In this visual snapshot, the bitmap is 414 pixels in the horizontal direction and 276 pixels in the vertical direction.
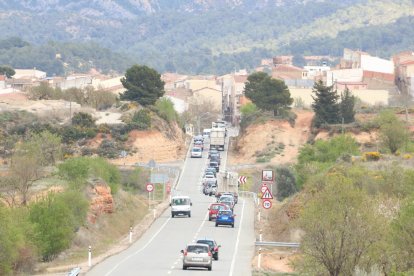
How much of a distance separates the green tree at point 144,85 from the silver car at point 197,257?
268ft

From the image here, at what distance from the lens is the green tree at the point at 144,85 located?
418 feet

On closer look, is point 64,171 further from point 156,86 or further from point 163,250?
point 156,86

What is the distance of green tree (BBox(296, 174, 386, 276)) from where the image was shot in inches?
1566

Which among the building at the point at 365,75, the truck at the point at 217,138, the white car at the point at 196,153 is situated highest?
the building at the point at 365,75

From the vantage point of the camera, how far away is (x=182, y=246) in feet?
184

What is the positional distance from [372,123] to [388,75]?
5999 cm

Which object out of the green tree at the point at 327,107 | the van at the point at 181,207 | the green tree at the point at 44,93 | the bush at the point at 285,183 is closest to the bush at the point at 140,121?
the green tree at the point at 327,107

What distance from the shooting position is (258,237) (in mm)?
59562

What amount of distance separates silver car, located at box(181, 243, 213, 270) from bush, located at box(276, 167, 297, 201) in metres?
46.3

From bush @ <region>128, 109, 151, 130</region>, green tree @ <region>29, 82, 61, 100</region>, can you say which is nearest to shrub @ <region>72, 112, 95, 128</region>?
bush @ <region>128, 109, 151, 130</region>

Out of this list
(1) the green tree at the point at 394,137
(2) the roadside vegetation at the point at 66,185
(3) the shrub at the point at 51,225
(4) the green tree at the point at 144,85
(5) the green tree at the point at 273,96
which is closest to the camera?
(2) the roadside vegetation at the point at 66,185

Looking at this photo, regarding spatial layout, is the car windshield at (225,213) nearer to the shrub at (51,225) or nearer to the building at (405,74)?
the shrub at (51,225)

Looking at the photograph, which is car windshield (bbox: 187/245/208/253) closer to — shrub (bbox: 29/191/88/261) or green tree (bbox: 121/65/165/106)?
shrub (bbox: 29/191/88/261)

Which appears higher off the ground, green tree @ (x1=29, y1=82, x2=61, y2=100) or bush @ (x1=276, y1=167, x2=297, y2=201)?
green tree @ (x1=29, y1=82, x2=61, y2=100)
